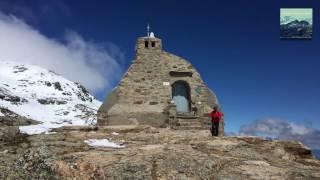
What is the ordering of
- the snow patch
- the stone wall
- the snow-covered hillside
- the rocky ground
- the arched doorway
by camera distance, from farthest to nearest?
the snow-covered hillside, the arched doorway, the stone wall, the snow patch, the rocky ground

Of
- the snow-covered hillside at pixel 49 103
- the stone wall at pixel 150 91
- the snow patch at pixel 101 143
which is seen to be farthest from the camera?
the snow-covered hillside at pixel 49 103

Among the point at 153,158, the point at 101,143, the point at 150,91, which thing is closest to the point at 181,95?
the point at 150,91

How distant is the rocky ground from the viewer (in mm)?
13023

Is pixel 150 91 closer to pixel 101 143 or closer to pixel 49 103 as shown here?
pixel 101 143

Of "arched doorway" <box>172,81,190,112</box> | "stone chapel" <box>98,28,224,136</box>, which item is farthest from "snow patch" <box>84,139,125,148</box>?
"arched doorway" <box>172,81,190,112</box>

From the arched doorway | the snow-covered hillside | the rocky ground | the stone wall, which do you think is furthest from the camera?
the snow-covered hillside

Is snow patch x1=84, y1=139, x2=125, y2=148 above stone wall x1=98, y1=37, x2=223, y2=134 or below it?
below

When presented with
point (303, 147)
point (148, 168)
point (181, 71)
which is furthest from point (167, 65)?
point (148, 168)

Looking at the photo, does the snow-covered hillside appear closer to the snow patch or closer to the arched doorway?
the arched doorway

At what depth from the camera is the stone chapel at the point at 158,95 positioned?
30.1 m

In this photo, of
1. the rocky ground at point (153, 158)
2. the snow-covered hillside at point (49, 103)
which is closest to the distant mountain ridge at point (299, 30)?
the rocky ground at point (153, 158)

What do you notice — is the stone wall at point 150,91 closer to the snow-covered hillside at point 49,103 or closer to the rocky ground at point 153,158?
the rocky ground at point 153,158

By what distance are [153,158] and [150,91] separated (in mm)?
17206

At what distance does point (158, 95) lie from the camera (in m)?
31.2
